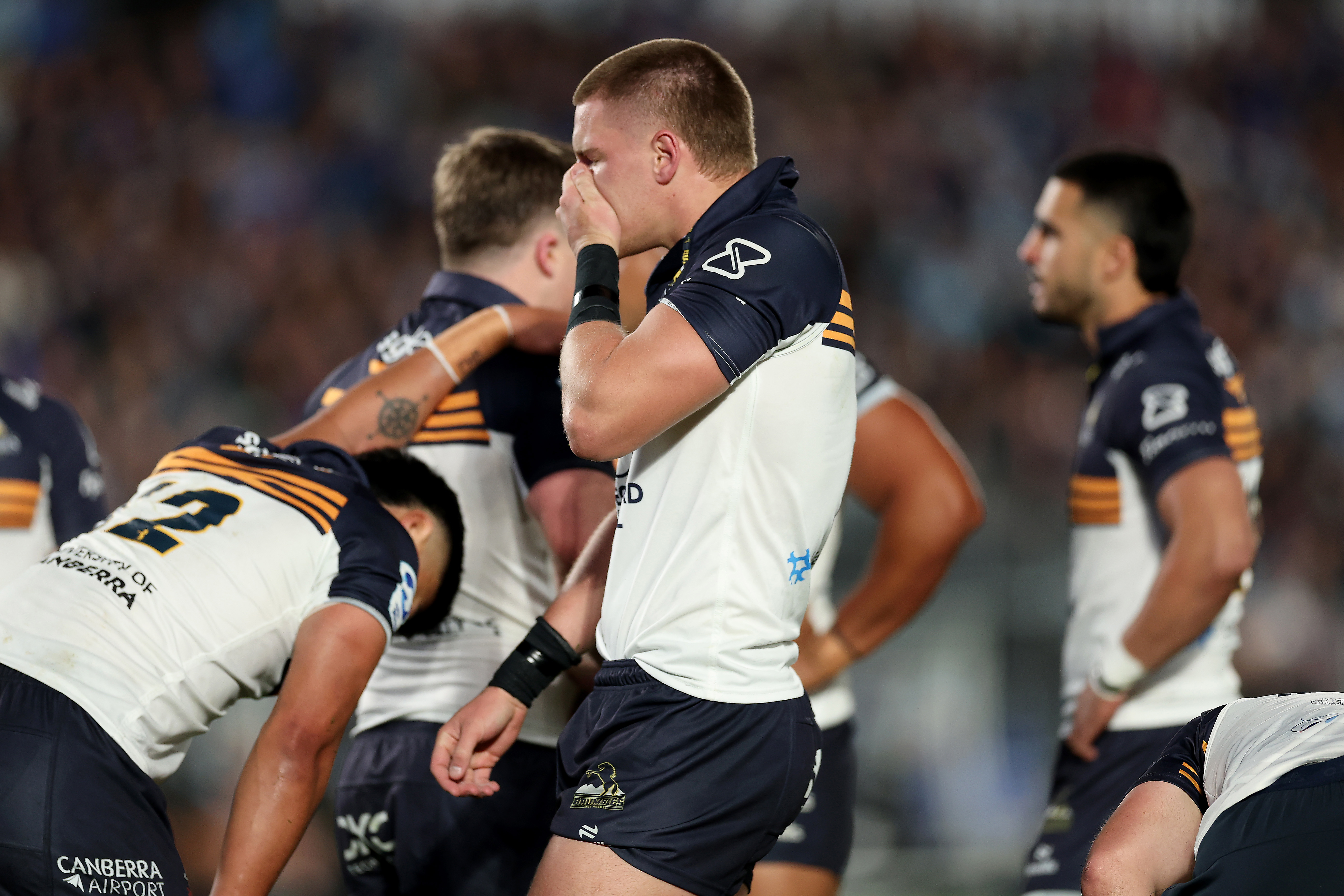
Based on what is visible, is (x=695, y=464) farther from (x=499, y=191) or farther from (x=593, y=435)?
(x=499, y=191)

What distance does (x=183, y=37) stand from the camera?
11.6 m

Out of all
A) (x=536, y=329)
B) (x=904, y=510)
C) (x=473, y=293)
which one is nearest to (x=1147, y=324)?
(x=904, y=510)

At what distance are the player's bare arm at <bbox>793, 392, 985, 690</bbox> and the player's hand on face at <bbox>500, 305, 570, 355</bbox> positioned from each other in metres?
1.24

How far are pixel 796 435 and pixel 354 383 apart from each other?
5.97 feet

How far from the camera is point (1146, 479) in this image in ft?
14.3

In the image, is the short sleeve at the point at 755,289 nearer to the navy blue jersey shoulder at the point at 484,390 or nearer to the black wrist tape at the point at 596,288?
the black wrist tape at the point at 596,288

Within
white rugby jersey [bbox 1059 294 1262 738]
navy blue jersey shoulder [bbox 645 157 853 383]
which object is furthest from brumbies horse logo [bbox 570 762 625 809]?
white rugby jersey [bbox 1059 294 1262 738]

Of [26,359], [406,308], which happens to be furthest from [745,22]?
[26,359]

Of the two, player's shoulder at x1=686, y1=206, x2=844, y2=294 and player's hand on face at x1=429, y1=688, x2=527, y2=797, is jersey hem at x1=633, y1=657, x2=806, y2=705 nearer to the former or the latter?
player's hand on face at x1=429, y1=688, x2=527, y2=797

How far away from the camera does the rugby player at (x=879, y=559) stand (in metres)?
4.18

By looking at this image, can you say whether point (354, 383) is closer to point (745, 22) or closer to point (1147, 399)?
point (1147, 399)

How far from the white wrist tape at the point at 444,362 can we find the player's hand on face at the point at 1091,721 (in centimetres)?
225

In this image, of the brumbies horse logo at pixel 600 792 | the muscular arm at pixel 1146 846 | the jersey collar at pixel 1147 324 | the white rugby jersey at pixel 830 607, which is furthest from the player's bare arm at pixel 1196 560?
the brumbies horse logo at pixel 600 792

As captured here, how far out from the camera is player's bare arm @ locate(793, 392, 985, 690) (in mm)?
4387
